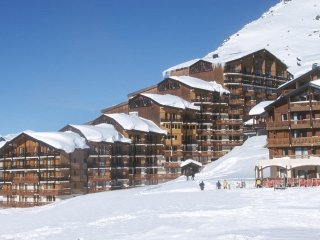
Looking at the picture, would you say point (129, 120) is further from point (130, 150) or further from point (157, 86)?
point (157, 86)

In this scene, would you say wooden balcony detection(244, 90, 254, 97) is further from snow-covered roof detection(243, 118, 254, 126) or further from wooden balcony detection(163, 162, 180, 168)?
wooden balcony detection(163, 162, 180, 168)

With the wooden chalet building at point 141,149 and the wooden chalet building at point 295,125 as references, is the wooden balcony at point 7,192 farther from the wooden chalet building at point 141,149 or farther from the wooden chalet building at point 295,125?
the wooden chalet building at point 295,125

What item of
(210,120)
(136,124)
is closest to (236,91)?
(210,120)

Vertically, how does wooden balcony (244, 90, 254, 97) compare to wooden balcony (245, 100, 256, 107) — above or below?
above

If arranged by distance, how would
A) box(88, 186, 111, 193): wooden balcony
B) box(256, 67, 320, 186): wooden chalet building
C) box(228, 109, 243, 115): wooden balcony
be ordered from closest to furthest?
box(256, 67, 320, 186): wooden chalet building → box(88, 186, 111, 193): wooden balcony → box(228, 109, 243, 115): wooden balcony

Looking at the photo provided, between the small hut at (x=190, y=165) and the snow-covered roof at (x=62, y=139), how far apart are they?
679 inches

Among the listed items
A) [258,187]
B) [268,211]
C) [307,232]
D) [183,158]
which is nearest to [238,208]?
[268,211]

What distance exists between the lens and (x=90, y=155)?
79188 mm

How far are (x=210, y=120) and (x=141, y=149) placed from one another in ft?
53.0

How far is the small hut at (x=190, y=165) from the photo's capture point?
86.2m

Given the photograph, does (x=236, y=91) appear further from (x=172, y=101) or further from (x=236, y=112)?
(x=172, y=101)

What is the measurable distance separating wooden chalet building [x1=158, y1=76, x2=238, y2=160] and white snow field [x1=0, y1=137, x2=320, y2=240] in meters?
41.7

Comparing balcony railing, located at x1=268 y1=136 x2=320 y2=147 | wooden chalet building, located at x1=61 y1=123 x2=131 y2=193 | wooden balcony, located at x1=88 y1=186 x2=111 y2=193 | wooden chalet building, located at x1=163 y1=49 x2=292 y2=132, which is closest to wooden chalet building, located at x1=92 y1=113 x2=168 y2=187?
wooden chalet building, located at x1=61 y1=123 x2=131 y2=193

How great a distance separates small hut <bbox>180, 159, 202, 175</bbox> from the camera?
86.2m
